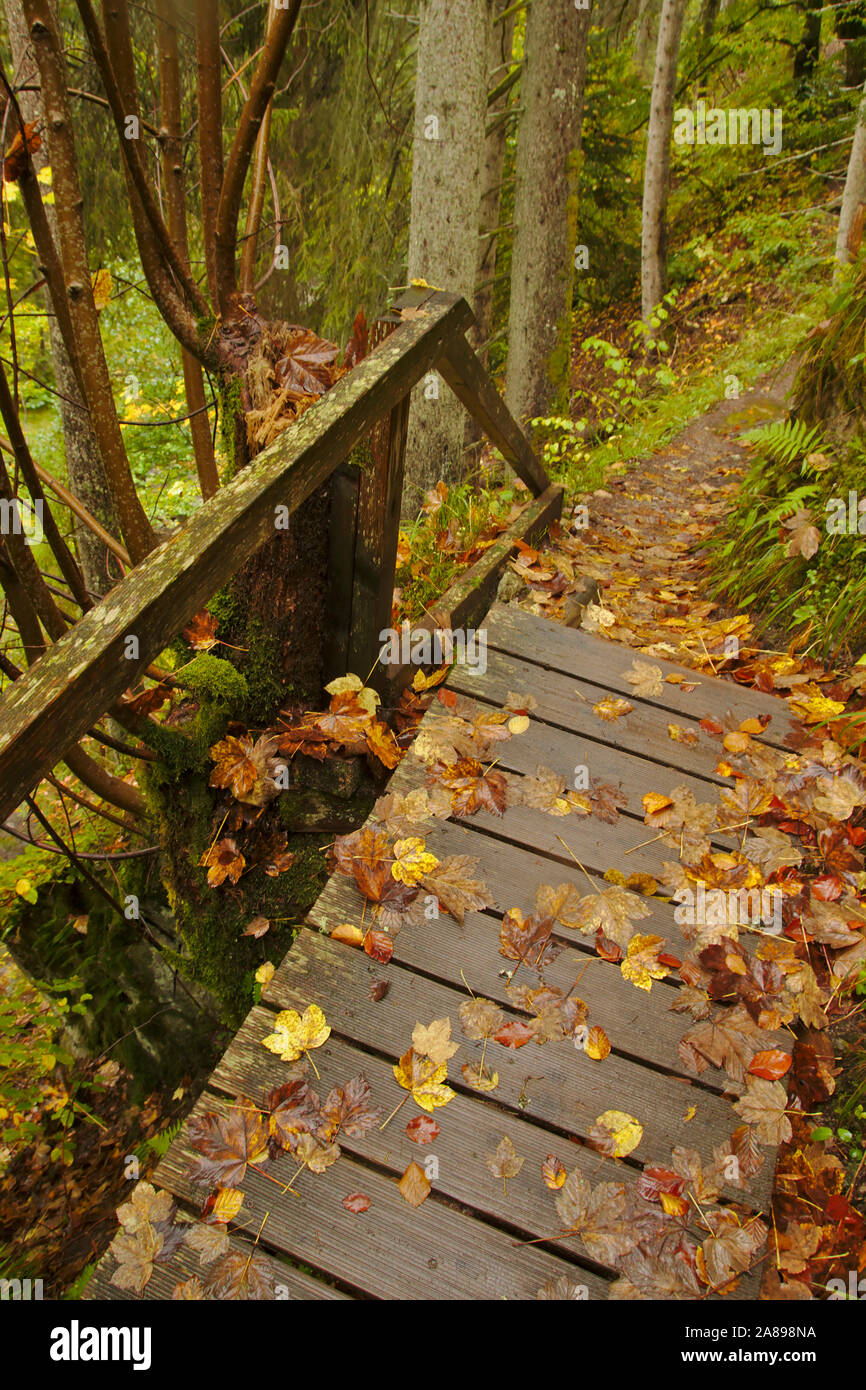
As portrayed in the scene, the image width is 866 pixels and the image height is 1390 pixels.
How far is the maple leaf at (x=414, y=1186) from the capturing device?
1659 mm

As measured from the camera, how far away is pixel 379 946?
80.8 inches

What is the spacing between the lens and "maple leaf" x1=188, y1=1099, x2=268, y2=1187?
1.67 metres

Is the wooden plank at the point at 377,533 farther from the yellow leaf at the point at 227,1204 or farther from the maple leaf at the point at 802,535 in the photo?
the maple leaf at the point at 802,535

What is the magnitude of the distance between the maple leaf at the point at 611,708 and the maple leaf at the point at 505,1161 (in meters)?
1.51

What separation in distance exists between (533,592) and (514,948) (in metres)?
1.97

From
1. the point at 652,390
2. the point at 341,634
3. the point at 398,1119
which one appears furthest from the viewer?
the point at 652,390

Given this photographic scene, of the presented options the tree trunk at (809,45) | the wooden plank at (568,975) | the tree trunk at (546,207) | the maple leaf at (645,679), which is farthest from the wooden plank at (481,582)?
the tree trunk at (809,45)

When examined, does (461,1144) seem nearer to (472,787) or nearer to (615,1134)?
(615,1134)

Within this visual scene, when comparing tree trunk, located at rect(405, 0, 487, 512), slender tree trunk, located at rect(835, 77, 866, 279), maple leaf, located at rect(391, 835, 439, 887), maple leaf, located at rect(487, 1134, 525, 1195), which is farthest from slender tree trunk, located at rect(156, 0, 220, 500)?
slender tree trunk, located at rect(835, 77, 866, 279)

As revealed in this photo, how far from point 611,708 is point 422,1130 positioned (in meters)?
1.61

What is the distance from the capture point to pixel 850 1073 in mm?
2072
